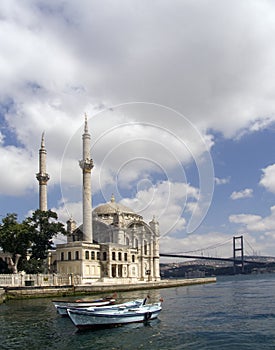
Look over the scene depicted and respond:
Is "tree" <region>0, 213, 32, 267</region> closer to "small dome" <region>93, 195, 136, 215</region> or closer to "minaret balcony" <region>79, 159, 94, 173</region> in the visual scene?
"minaret balcony" <region>79, 159, 94, 173</region>

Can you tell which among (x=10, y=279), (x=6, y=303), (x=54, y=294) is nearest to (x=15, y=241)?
(x=10, y=279)

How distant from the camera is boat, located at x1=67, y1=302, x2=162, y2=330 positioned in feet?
107

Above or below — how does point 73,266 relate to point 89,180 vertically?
below

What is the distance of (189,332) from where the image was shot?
31203mm

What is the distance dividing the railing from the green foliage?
2.37 m

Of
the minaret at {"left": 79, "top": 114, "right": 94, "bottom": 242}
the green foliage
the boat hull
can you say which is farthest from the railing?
the boat hull

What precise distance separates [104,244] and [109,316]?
55634 mm

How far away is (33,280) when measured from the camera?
70000 millimetres

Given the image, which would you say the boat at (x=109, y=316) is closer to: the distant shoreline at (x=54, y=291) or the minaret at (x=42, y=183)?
the distant shoreline at (x=54, y=291)

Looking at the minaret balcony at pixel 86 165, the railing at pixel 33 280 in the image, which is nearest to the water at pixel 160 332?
the railing at pixel 33 280

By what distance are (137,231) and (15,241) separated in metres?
38.1

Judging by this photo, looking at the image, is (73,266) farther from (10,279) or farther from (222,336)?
(222,336)

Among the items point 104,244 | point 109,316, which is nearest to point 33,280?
point 104,244

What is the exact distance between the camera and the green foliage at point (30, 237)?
71.4 m
